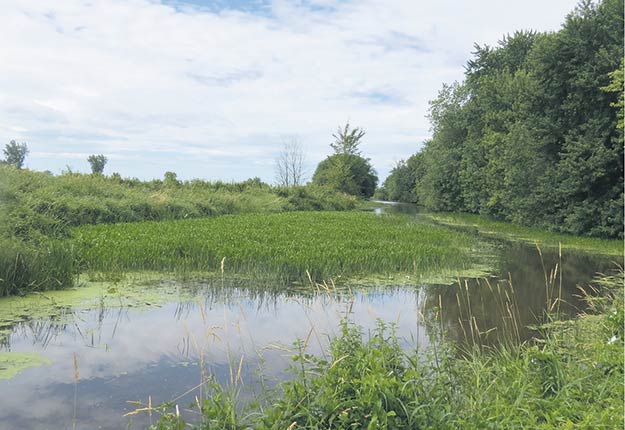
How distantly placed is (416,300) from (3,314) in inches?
261

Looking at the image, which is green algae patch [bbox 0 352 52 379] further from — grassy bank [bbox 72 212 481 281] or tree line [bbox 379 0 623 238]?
tree line [bbox 379 0 623 238]

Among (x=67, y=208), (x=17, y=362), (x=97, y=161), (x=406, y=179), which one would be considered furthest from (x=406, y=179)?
(x=17, y=362)

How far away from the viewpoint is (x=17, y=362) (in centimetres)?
543

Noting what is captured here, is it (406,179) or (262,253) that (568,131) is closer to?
(262,253)

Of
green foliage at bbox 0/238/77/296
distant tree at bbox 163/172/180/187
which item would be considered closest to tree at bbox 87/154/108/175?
distant tree at bbox 163/172/180/187

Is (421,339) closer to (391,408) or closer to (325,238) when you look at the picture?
(391,408)

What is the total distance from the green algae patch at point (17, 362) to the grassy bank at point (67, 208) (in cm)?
281

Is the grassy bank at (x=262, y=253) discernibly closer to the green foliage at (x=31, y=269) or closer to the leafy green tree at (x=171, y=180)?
the green foliage at (x=31, y=269)

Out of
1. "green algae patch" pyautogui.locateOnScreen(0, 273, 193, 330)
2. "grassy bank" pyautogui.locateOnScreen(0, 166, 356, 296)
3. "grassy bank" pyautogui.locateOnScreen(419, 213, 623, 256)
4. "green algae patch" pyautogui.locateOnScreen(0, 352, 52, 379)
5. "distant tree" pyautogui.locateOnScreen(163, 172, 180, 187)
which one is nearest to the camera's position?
"green algae patch" pyautogui.locateOnScreen(0, 352, 52, 379)

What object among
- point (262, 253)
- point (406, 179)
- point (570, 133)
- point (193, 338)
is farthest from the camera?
point (406, 179)

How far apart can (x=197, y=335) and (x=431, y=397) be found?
12.0 feet

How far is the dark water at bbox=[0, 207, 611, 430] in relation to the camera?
460 cm

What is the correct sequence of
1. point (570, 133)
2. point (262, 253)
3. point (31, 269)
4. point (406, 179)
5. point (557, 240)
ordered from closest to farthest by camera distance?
point (31, 269) → point (262, 253) → point (557, 240) → point (570, 133) → point (406, 179)

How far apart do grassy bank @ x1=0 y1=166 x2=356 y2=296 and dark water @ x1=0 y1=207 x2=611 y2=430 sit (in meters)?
1.82
